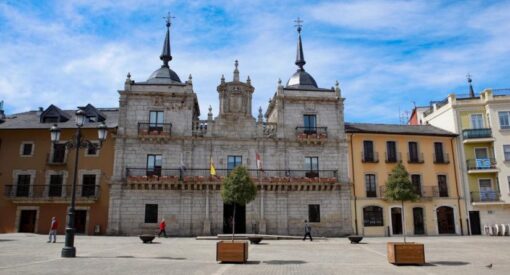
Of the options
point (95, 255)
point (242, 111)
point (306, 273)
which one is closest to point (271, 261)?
point (306, 273)

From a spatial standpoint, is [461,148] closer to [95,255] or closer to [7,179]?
[95,255]

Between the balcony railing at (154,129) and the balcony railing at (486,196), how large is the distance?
91.4 ft

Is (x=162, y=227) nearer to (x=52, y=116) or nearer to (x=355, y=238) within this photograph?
(x=355, y=238)

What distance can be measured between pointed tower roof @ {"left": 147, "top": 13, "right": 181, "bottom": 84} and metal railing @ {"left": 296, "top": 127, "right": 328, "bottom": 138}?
12411 millimetres

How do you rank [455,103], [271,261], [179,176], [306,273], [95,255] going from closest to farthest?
[306,273]
[271,261]
[95,255]
[179,176]
[455,103]

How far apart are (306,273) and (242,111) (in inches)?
950

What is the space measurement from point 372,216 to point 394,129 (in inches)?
348

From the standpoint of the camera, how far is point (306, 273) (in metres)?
12.8

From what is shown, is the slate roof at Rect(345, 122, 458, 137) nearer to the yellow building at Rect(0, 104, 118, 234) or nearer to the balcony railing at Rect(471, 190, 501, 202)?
the balcony railing at Rect(471, 190, 501, 202)

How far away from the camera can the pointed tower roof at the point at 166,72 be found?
3716cm

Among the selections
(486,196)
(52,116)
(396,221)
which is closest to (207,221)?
(396,221)

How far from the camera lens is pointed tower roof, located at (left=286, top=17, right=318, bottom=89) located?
128ft

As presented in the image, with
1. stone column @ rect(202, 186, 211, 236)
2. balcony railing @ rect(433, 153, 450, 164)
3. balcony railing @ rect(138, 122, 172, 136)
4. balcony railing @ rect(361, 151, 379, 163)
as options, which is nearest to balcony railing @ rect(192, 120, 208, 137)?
balcony railing @ rect(138, 122, 172, 136)

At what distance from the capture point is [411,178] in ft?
120
